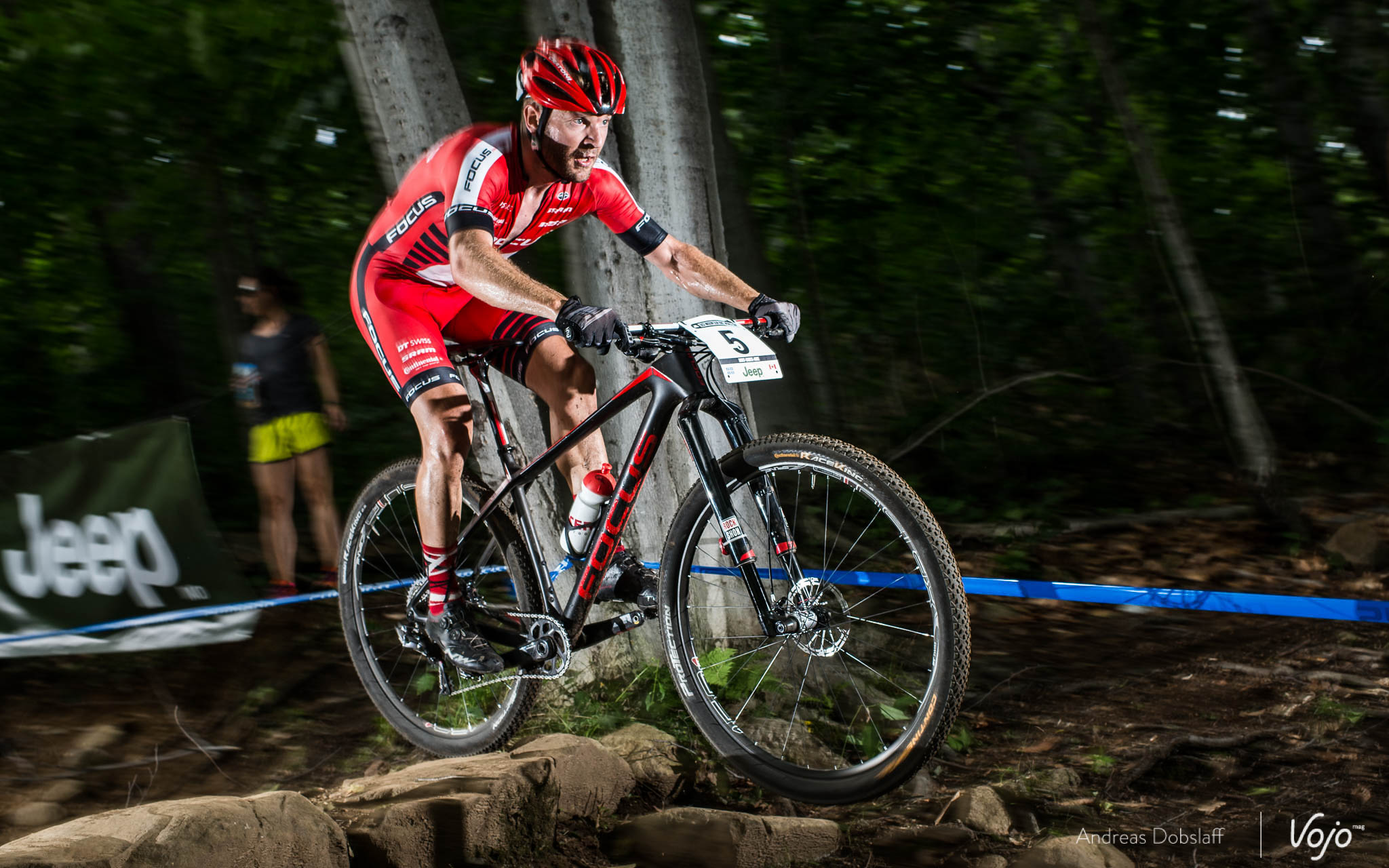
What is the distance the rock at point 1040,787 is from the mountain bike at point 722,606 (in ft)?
1.33

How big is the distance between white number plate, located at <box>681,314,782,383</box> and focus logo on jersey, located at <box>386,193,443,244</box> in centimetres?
100

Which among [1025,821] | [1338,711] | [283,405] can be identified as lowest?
[1338,711]

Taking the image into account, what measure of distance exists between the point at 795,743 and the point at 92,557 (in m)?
3.40

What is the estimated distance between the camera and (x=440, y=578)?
3592 millimetres

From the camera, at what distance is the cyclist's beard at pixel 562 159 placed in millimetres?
3176

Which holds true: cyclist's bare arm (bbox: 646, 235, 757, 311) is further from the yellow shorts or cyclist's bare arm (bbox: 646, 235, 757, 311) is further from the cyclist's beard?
the yellow shorts

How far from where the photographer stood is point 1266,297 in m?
11.0

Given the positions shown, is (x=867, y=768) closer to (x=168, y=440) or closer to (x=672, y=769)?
(x=672, y=769)

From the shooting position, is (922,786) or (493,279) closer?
(493,279)

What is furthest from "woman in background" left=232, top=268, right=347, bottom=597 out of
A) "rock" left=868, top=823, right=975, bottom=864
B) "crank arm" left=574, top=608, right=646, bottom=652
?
"rock" left=868, top=823, right=975, bottom=864

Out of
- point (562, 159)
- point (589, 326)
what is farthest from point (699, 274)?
point (589, 326)

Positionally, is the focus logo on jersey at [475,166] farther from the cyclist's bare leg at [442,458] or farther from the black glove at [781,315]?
the black glove at [781,315]

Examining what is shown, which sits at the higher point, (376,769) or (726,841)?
(726,841)

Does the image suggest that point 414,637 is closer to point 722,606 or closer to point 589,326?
point 722,606
